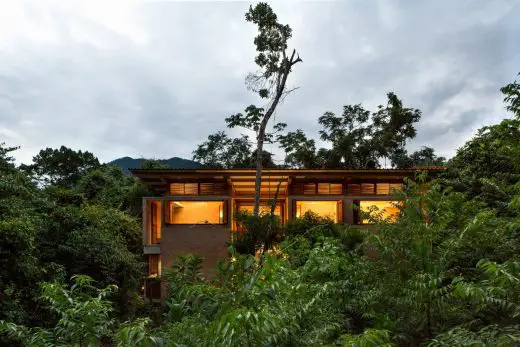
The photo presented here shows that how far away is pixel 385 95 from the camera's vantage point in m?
25.4

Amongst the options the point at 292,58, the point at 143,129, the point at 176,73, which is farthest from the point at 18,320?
the point at 143,129

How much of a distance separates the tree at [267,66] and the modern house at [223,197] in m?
2.17

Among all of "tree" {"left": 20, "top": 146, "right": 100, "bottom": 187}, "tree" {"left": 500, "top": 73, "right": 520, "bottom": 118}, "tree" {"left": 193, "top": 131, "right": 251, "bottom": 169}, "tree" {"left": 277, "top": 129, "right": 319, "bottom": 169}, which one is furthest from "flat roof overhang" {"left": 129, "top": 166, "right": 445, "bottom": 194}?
"tree" {"left": 20, "top": 146, "right": 100, "bottom": 187}

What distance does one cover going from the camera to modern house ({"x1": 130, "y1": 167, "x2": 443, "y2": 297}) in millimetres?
14117

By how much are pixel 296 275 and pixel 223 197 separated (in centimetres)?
1102

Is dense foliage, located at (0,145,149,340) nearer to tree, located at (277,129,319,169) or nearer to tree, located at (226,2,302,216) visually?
tree, located at (226,2,302,216)

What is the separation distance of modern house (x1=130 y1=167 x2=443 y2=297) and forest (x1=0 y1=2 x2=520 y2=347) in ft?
5.11

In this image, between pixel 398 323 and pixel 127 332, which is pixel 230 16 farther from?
pixel 127 332

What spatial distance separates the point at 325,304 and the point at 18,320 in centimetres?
617

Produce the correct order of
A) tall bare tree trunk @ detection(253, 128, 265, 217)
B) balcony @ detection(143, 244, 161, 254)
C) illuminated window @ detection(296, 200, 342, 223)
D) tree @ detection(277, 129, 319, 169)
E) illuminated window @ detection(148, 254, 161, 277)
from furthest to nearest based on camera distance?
tree @ detection(277, 129, 319, 169)
illuminated window @ detection(148, 254, 161, 277)
balcony @ detection(143, 244, 161, 254)
illuminated window @ detection(296, 200, 342, 223)
tall bare tree trunk @ detection(253, 128, 265, 217)

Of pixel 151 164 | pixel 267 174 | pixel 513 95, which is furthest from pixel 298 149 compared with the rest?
pixel 513 95

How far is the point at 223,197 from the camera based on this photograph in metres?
14.7

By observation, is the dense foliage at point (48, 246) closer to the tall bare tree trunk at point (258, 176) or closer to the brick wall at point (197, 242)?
the brick wall at point (197, 242)

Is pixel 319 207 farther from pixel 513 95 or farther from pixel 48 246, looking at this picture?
pixel 513 95
